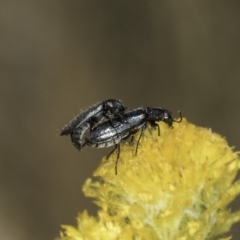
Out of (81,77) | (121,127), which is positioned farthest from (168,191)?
(81,77)

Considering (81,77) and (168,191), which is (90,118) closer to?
(168,191)

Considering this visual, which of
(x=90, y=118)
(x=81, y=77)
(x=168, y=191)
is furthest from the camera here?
(x=81, y=77)

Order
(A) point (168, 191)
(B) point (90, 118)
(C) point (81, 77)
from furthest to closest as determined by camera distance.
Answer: (C) point (81, 77)
(B) point (90, 118)
(A) point (168, 191)

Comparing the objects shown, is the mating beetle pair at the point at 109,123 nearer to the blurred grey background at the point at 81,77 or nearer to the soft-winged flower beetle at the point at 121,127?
the soft-winged flower beetle at the point at 121,127

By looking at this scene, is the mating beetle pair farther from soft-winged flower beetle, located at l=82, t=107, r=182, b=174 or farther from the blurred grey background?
the blurred grey background

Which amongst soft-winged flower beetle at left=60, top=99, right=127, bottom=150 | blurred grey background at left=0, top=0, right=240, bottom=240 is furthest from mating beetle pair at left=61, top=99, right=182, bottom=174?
blurred grey background at left=0, top=0, right=240, bottom=240

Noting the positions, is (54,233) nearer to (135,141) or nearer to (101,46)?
(101,46)

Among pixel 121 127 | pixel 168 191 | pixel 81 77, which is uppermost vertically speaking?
pixel 81 77
